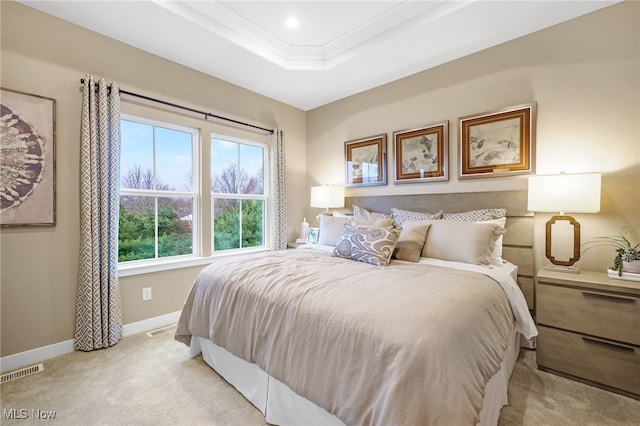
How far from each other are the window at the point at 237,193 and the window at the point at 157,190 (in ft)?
0.83

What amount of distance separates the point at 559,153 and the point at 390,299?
211 centimetres

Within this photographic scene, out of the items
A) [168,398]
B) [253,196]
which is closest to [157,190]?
[253,196]

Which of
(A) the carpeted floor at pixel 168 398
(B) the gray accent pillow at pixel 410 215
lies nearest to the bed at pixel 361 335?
(A) the carpeted floor at pixel 168 398

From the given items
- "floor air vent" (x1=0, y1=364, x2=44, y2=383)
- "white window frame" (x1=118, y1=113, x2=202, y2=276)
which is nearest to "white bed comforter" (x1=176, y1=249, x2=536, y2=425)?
"white window frame" (x1=118, y1=113, x2=202, y2=276)

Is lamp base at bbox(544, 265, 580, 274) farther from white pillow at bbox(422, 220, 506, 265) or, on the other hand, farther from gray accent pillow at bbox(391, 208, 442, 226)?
gray accent pillow at bbox(391, 208, 442, 226)

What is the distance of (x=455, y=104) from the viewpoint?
2781 mm

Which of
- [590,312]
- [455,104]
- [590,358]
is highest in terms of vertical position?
[455,104]

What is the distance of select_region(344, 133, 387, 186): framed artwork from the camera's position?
10.9 feet

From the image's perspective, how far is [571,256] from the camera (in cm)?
218

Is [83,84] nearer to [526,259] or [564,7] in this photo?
[564,7]

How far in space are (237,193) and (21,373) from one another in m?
2.36

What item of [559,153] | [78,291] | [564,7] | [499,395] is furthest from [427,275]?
[78,291]

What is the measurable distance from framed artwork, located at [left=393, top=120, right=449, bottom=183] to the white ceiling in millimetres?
682

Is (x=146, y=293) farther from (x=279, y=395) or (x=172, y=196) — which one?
(x=279, y=395)
